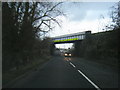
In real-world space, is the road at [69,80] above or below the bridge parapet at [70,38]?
below

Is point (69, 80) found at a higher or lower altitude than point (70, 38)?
lower

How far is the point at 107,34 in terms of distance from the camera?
22000mm

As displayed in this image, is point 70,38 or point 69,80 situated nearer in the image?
point 69,80

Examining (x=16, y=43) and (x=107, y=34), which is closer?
(x=16, y=43)

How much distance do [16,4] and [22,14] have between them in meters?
1.09

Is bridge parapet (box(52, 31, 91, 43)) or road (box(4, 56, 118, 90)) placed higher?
bridge parapet (box(52, 31, 91, 43))

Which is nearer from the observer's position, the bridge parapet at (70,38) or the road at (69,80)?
the road at (69,80)

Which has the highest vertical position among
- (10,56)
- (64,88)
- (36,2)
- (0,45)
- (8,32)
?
(36,2)

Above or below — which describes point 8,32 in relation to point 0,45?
above

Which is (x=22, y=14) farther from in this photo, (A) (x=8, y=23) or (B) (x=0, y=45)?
(B) (x=0, y=45)

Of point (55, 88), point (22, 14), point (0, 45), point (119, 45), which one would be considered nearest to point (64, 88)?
point (55, 88)

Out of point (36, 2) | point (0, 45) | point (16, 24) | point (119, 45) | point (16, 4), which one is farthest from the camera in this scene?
point (36, 2)

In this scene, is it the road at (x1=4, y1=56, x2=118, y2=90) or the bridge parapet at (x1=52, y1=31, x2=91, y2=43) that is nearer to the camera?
the road at (x1=4, y1=56, x2=118, y2=90)

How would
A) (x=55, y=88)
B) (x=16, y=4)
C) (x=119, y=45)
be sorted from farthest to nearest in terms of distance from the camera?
(x=119, y=45) < (x=16, y=4) < (x=55, y=88)
